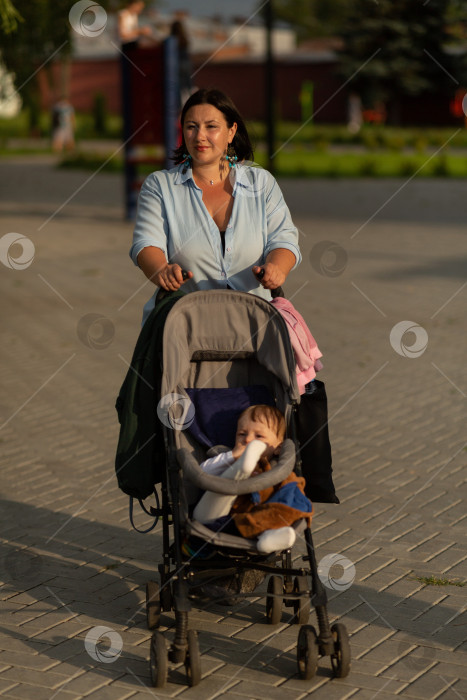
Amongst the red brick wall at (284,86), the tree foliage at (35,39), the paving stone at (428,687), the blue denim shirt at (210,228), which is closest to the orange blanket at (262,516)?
the paving stone at (428,687)

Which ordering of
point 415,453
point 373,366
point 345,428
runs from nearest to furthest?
point 415,453 < point 345,428 < point 373,366

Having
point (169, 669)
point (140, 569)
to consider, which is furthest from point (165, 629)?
point (140, 569)

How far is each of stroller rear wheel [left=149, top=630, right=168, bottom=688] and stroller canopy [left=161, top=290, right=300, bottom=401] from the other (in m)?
0.97

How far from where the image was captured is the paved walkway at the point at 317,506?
3.96m

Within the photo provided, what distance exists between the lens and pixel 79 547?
516cm

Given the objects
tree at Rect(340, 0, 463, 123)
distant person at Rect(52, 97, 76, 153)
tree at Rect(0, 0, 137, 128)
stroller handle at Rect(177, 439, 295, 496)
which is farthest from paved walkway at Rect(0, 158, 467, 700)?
tree at Rect(340, 0, 463, 123)

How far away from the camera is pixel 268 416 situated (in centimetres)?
402

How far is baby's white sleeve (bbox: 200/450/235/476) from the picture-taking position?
12.9 ft

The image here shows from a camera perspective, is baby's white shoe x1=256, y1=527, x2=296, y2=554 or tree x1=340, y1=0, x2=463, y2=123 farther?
tree x1=340, y1=0, x2=463, y2=123

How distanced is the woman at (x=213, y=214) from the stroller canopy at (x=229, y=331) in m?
0.15

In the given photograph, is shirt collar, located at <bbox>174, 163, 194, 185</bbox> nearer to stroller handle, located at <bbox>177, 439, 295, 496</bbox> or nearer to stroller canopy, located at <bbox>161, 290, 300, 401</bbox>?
stroller canopy, located at <bbox>161, 290, 300, 401</bbox>

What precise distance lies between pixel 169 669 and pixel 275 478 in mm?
840

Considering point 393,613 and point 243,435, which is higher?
point 243,435

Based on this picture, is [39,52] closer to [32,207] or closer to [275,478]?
[32,207]
